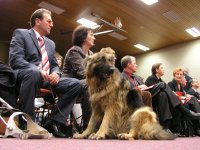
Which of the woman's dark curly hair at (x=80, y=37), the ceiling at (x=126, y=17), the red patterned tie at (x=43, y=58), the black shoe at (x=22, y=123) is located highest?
the ceiling at (x=126, y=17)

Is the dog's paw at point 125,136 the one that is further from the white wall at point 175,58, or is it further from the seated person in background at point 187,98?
the white wall at point 175,58

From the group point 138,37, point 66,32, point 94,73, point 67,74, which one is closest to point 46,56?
point 67,74

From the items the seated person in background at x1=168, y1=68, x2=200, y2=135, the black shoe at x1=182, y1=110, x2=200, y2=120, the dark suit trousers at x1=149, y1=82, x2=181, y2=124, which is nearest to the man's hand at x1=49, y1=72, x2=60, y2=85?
the dark suit trousers at x1=149, y1=82, x2=181, y2=124

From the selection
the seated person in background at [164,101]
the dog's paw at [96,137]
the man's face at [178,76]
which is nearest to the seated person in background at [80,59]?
the dog's paw at [96,137]

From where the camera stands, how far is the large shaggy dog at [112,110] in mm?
2625

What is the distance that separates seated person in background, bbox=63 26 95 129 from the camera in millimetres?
3125

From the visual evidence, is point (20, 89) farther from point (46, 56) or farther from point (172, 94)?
point (172, 94)

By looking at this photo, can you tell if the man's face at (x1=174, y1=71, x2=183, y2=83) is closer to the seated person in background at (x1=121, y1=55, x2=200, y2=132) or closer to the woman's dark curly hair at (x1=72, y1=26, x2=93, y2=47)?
the seated person in background at (x1=121, y1=55, x2=200, y2=132)

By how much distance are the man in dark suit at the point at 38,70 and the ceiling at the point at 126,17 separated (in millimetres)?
4395

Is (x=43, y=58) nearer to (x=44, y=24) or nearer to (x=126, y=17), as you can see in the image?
(x=44, y=24)

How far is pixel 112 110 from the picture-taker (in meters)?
2.67

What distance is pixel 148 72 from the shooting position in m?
12.8

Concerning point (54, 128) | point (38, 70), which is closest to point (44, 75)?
point (38, 70)

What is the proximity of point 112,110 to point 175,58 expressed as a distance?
950cm
